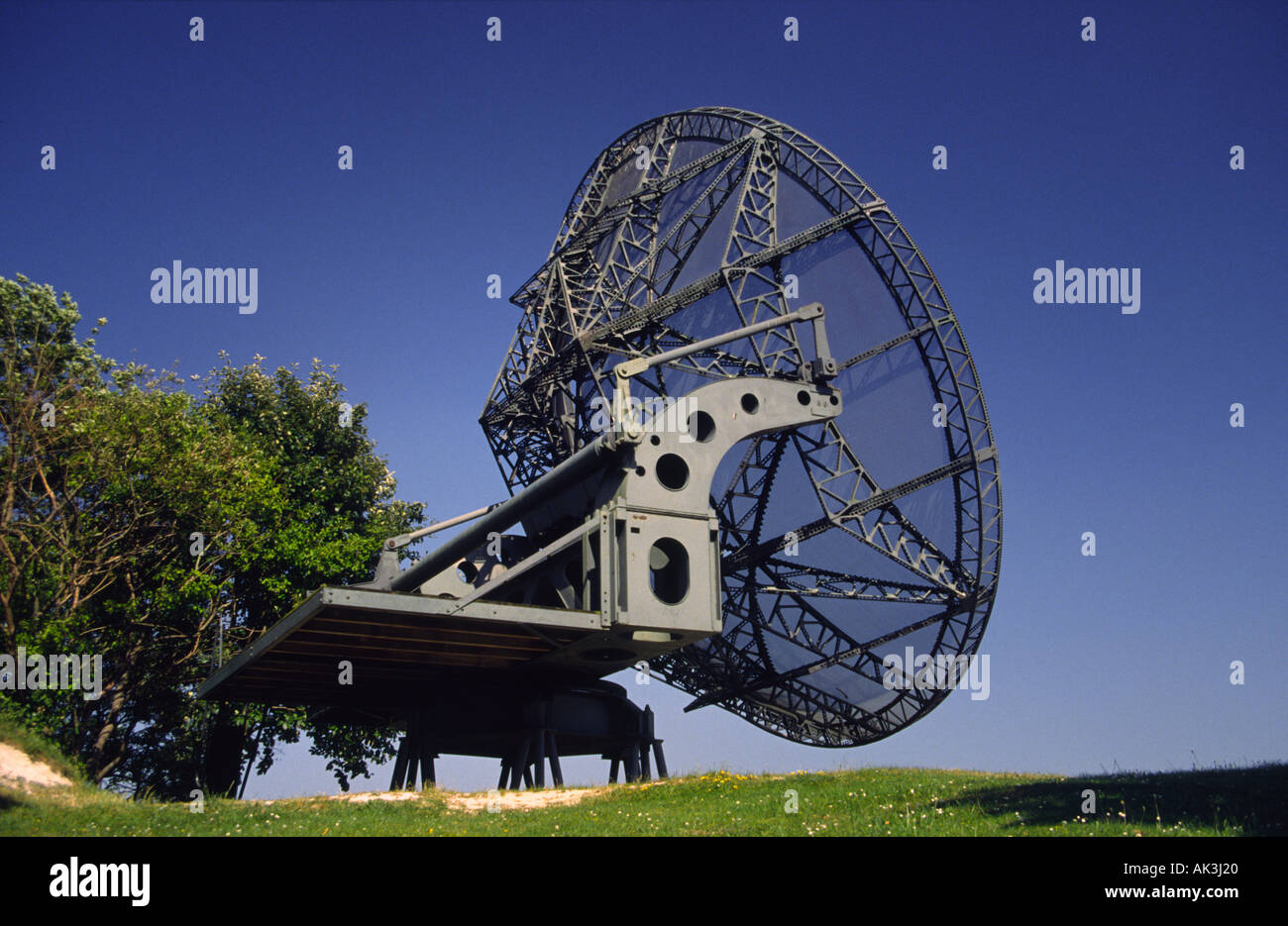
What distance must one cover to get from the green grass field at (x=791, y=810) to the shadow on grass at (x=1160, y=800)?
0.02 metres

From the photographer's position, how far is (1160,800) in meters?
13.5

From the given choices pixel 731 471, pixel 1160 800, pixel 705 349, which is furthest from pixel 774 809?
pixel 731 471

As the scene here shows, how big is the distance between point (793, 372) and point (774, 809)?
11.1 meters

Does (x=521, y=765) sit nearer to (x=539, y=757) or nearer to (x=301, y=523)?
(x=539, y=757)

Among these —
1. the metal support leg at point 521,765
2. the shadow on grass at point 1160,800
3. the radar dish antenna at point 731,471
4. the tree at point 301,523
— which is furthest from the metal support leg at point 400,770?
the shadow on grass at point 1160,800

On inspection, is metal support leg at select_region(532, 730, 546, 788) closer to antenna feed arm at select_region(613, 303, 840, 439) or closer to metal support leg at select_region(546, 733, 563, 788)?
metal support leg at select_region(546, 733, 563, 788)

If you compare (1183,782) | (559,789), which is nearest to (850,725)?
(559,789)

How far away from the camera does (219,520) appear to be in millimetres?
32344

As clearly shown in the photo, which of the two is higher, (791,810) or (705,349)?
(705,349)

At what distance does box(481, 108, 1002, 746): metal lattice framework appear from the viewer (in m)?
25.4

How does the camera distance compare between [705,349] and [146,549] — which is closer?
[705,349]

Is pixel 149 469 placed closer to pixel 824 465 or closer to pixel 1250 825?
pixel 824 465

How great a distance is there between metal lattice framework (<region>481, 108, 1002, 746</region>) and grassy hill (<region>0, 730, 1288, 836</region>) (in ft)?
26.2

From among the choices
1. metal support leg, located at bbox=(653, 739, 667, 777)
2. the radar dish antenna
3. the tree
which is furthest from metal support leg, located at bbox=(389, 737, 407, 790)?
the tree
